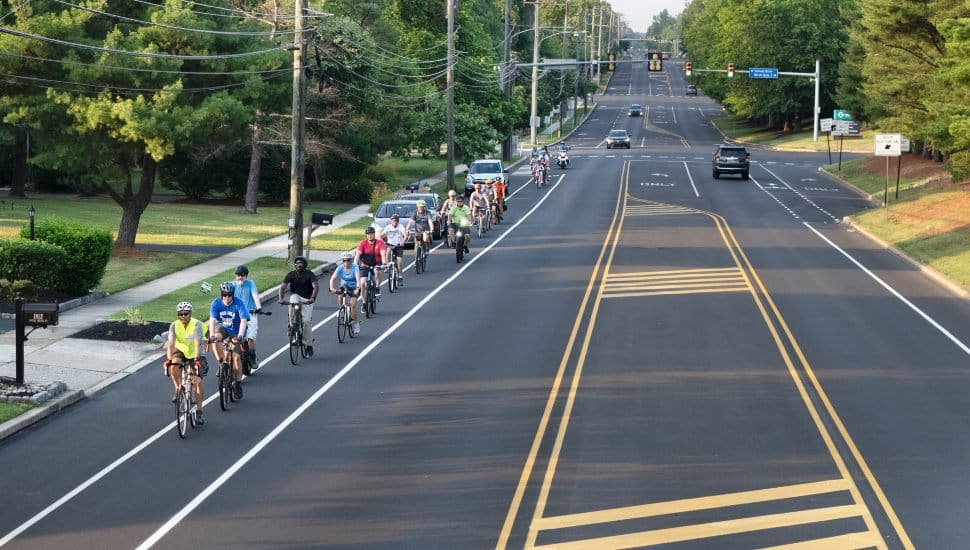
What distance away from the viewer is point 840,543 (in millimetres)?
14125

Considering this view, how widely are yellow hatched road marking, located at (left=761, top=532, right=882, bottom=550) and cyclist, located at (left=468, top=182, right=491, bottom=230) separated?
3279 cm

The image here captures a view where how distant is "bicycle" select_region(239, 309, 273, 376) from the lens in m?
22.1

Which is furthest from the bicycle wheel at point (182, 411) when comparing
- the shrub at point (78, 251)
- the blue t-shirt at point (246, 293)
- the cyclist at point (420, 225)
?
the cyclist at point (420, 225)

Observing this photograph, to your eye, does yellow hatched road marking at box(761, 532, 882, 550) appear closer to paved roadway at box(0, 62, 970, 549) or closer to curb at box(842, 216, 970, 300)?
paved roadway at box(0, 62, 970, 549)

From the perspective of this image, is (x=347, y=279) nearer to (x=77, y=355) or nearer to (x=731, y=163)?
(x=77, y=355)

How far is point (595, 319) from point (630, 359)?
4589 millimetres

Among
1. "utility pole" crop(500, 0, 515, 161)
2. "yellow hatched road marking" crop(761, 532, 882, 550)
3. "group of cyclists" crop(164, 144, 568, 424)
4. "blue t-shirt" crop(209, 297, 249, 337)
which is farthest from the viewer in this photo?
"utility pole" crop(500, 0, 515, 161)

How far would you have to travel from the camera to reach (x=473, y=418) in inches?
778

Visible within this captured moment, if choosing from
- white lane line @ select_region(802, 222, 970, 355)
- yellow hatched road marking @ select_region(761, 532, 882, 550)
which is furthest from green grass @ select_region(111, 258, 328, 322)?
yellow hatched road marking @ select_region(761, 532, 882, 550)

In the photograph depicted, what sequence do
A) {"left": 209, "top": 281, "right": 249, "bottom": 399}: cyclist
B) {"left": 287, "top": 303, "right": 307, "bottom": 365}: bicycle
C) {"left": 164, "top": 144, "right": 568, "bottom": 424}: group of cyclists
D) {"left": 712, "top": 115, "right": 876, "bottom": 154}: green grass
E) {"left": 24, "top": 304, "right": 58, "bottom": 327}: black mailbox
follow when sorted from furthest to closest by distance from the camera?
{"left": 712, "top": 115, "right": 876, "bottom": 154}: green grass, {"left": 287, "top": 303, "right": 307, "bottom": 365}: bicycle, {"left": 24, "top": 304, "right": 58, "bottom": 327}: black mailbox, {"left": 209, "top": 281, "right": 249, "bottom": 399}: cyclist, {"left": 164, "top": 144, "right": 568, "bottom": 424}: group of cyclists

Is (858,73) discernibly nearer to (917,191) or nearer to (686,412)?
(917,191)

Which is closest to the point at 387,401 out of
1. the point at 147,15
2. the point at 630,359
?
the point at 630,359

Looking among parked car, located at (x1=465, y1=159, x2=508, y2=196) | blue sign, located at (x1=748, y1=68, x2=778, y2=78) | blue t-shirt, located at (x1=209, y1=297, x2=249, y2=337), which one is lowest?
blue t-shirt, located at (x1=209, y1=297, x2=249, y2=337)

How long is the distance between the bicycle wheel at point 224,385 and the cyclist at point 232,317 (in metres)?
0.30
